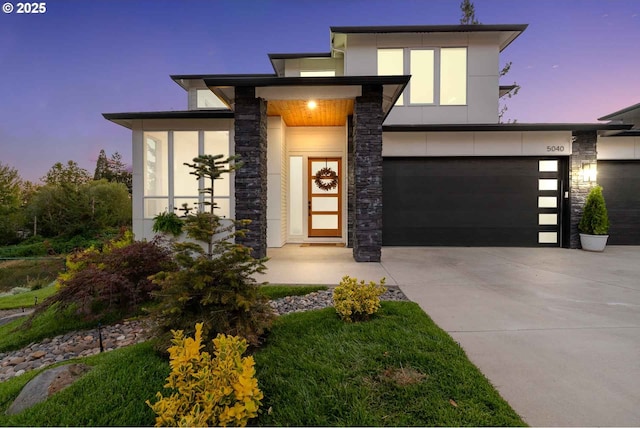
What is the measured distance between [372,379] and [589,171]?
9047 millimetres

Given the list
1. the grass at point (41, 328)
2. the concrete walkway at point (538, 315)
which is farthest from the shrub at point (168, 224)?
the grass at point (41, 328)

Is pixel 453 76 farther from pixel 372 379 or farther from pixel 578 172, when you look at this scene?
pixel 372 379

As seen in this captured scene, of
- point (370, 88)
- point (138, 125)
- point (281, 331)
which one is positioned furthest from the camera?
point (138, 125)

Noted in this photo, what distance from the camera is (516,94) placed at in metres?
14.1

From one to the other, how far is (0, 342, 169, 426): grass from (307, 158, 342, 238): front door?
6.64 m

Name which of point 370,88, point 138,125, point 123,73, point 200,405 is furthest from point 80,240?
point 200,405

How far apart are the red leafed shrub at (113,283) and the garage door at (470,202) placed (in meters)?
5.91

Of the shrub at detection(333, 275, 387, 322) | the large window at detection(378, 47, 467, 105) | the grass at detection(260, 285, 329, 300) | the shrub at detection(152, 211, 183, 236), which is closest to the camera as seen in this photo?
the shrub at detection(333, 275, 387, 322)

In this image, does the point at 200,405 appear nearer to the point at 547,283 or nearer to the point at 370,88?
the point at 547,283

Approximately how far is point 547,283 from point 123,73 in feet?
49.2

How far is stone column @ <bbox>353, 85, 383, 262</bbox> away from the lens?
227 inches

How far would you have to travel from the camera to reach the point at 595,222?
7.35m

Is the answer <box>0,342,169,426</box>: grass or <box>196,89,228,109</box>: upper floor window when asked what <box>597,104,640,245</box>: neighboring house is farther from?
<box>196,89,228,109</box>: upper floor window

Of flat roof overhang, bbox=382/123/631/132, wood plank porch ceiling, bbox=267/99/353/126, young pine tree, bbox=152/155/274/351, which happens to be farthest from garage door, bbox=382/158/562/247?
young pine tree, bbox=152/155/274/351
